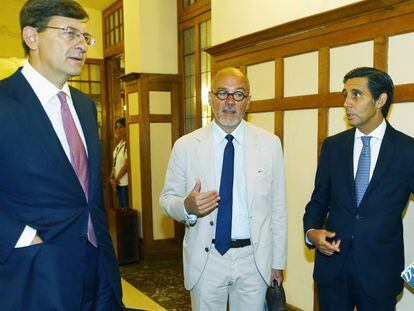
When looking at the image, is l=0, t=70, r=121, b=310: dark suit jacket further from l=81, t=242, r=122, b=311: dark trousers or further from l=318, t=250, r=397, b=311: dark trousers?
l=318, t=250, r=397, b=311: dark trousers

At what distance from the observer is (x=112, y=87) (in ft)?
22.7

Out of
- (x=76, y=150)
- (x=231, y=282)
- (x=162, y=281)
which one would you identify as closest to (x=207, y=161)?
(x=231, y=282)

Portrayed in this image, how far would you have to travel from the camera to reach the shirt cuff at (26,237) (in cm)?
123

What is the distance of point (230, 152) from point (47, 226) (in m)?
1.01

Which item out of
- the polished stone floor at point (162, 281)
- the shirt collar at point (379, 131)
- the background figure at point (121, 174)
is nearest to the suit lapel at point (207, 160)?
the shirt collar at point (379, 131)

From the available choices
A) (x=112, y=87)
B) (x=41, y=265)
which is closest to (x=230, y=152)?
(x=41, y=265)

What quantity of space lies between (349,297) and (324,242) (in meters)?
0.33

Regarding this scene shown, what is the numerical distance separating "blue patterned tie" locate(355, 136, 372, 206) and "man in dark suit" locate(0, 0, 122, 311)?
1233 mm

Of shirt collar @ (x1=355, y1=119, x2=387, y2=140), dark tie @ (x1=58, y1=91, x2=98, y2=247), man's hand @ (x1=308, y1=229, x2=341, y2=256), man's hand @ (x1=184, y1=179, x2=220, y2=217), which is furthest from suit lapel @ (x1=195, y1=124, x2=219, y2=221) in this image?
shirt collar @ (x1=355, y1=119, x2=387, y2=140)

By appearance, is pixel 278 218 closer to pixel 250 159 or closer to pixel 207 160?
pixel 250 159

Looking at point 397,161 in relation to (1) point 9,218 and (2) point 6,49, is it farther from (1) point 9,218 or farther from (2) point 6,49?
(2) point 6,49

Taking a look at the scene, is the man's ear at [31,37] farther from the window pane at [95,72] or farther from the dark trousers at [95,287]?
the window pane at [95,72]

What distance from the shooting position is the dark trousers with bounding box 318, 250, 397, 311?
1856 mm

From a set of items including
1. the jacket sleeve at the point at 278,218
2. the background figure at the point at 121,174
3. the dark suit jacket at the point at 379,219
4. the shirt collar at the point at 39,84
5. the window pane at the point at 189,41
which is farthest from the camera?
the background figure at the point at 121,174
